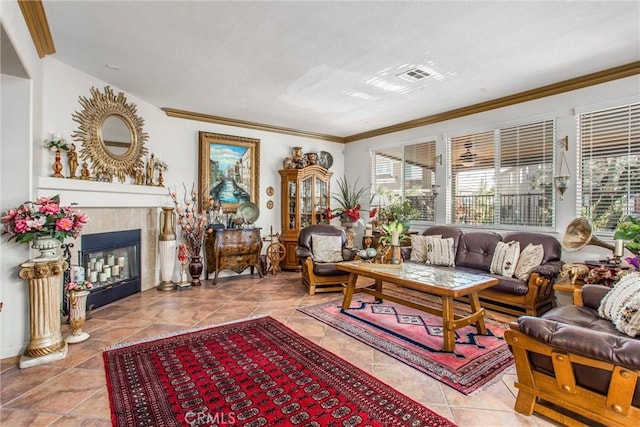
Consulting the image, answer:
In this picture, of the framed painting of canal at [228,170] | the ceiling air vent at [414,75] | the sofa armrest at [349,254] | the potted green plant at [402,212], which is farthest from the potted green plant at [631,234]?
the framed painting of canal at [228,170]

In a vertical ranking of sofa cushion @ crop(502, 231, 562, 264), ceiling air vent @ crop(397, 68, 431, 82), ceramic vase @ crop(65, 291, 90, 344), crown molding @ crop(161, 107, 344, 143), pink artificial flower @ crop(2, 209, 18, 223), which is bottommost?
ceramic vase @ crop(65, 291, 90, 344)

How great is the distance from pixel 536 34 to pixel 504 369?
2.82 m

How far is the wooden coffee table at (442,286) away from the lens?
110 inches

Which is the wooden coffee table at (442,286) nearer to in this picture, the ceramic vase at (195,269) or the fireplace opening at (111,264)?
the ceramic vase at (195,269)

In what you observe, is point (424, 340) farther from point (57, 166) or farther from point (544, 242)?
Result: point (57, 166)

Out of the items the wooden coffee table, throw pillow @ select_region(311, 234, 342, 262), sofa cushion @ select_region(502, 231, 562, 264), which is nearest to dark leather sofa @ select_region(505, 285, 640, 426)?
the wooden coffee table

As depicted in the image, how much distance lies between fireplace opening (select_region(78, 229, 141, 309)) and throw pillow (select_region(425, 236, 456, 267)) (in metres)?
4.17

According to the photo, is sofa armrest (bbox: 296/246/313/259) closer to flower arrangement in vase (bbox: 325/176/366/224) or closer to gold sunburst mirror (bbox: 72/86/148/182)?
flower arrangement in vase (bbox: 325/176/366/224)

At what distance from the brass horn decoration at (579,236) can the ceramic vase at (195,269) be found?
4856 millimetres

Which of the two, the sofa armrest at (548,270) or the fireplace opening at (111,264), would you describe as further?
the fireplace opening at (111,264)

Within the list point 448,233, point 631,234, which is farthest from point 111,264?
point 631,234

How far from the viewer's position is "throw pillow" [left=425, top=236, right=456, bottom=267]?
175 inches

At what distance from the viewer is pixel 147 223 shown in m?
4.83

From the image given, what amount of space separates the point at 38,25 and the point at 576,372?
4.53 meters
